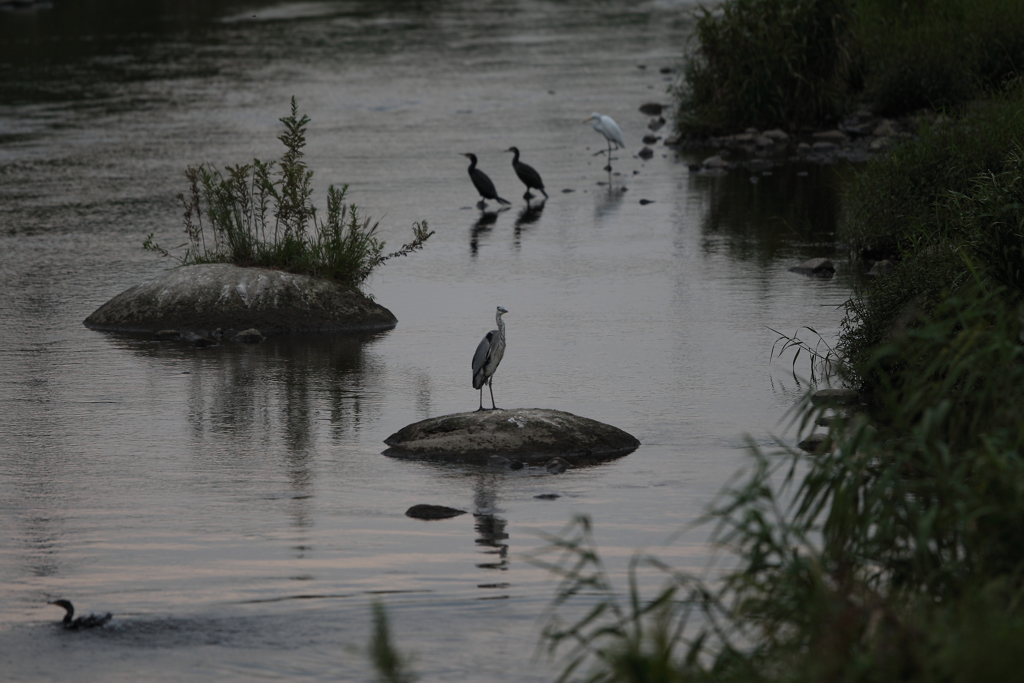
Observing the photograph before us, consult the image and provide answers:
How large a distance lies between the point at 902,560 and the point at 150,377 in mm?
7812

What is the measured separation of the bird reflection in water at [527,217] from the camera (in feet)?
62.0

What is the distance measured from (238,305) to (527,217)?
6.96 m

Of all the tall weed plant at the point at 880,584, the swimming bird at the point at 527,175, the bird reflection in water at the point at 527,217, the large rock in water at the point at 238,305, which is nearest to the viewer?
the tall weed plant at the point at 880,584

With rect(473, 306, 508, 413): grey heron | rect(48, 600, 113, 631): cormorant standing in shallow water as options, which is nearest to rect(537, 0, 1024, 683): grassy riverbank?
rect(473, 306, 508, 413): grey heron

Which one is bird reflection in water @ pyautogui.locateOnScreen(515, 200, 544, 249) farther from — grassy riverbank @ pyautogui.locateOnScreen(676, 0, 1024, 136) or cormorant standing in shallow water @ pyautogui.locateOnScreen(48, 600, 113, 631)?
cormorant standing in shallow water @ pyautogui.locateOnScreen(48, 600, 113, 631)

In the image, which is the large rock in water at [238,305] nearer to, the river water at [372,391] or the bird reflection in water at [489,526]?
the river water at [372,391]

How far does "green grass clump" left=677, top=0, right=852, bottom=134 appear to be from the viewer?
2488 cm

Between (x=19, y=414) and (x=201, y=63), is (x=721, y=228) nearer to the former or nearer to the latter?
(x=19, y=414)

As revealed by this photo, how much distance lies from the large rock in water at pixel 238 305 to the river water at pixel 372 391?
1.17ft

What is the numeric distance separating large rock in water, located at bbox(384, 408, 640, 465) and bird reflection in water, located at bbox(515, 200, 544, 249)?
326 inches

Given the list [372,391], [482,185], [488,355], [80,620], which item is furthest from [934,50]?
[80,620]

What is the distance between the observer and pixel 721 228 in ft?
60.7

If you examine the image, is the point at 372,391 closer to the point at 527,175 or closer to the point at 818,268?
the point at 818,268

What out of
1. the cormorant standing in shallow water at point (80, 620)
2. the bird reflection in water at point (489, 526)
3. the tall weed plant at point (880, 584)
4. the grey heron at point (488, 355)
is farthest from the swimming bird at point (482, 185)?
the tall weed plant at point (880, 584)
